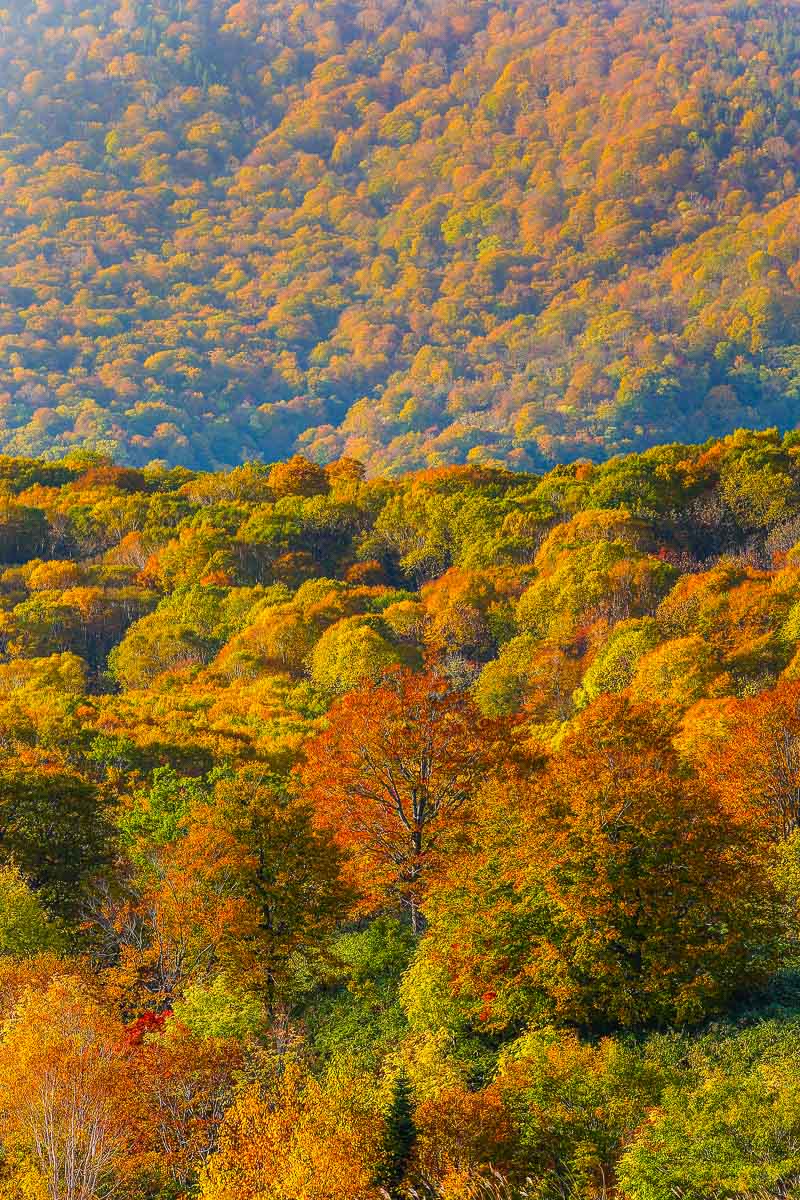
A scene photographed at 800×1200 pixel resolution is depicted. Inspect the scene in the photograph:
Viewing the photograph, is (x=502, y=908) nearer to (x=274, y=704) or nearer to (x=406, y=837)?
(x=406, y=837)

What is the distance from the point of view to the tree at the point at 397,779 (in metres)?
58.3

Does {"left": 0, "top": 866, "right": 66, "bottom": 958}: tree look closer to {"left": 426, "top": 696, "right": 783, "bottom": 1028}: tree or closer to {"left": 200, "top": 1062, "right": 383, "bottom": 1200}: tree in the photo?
{"left": 426, "top": 696, "right": 783, "bottom": 1028}: tree

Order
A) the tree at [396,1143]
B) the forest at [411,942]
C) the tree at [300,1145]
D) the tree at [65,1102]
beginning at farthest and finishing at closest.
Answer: the tree at [65,1102]
the forest at [411,942]
the tree at [396,1143]
the tree at [300,1145]

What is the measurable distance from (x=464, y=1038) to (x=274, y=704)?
53317 millimetres

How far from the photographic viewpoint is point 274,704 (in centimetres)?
10006

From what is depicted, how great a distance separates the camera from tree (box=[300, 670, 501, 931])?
5828 centimetres

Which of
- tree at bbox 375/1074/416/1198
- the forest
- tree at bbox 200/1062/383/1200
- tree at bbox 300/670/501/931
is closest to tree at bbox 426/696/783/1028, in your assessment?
the forest

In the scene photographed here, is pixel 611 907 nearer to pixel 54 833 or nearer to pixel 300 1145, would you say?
pixel 300 1145

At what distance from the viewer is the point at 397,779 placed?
196 feet

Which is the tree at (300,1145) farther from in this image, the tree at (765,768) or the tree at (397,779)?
the tree at (765,768)

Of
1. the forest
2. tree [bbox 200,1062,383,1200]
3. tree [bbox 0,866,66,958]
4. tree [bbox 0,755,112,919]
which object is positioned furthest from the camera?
tree [bbox 0,755,112,919]

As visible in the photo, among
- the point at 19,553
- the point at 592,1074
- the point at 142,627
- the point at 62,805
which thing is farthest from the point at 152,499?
the point at 592,1074

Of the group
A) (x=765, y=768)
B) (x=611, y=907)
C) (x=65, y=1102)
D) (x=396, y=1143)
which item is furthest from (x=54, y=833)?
(x=765, y=768)

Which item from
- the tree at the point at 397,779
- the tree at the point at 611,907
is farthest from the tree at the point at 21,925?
the tree at the point at 611,907
